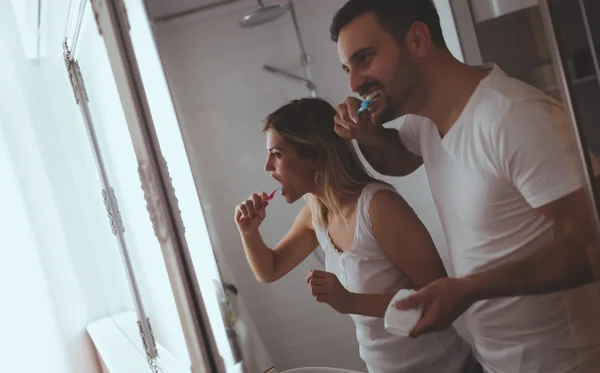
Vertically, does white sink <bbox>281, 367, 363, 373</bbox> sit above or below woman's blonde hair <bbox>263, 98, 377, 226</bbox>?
below

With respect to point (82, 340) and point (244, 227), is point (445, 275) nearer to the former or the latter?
point (244, 227)

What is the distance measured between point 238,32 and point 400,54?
0.25 metres

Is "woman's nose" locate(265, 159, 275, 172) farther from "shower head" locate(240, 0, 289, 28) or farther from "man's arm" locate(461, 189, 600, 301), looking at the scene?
"man's arm" locate(461, 189, 600, 301)

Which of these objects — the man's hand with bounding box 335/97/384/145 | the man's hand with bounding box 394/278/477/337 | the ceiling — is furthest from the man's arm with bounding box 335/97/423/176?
the ceiling

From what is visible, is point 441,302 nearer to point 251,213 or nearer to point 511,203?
point 511,203

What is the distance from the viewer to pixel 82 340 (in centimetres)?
198

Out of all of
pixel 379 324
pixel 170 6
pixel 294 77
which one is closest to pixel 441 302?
pixel 379 324

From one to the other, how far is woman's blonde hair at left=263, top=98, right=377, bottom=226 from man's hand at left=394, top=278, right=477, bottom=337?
12cm

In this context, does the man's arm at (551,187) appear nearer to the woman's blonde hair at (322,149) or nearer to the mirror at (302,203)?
the mirror at (302,203)

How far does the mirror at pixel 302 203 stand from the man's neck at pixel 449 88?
1 cm

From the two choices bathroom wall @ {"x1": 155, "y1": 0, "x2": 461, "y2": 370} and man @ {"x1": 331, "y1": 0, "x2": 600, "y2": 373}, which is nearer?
man @ {"x1": 331, "y1": 0, "x2": 600, "y2": 373}

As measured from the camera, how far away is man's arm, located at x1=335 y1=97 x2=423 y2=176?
54cm

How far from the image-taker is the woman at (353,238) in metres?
0.55

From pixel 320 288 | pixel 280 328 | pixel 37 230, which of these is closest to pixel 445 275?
pixel 320 288
